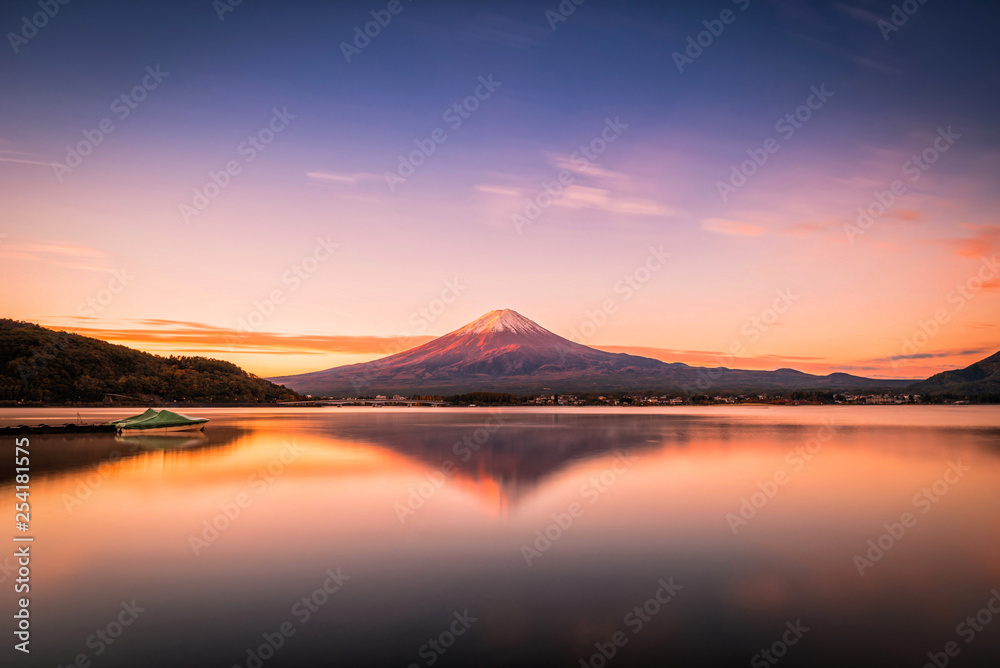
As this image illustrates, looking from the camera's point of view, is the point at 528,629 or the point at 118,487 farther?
the point at 118,487

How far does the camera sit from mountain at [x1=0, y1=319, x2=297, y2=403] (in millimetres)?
88188

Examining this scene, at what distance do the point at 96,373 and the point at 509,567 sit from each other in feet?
373

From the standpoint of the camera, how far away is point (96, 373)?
99.3 meters

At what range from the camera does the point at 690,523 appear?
11.1m

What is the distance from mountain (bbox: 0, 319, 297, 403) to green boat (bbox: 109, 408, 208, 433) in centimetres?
7177

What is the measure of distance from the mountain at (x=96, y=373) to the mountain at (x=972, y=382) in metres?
166

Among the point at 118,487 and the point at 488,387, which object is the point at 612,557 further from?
the point at 488,387

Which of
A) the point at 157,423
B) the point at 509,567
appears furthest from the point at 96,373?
the point at 509,567

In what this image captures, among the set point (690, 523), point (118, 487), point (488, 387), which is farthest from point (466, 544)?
point (488, 387)

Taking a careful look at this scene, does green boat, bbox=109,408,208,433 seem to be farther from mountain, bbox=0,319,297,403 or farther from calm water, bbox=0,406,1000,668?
mountain, bbox=0,319,297,403

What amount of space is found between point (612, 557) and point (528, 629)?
10.2ft

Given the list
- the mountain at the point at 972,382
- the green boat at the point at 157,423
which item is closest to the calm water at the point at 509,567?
the green boat at the point at 157,423

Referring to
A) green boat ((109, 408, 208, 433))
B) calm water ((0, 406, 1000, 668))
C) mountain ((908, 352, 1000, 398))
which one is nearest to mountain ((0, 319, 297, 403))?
green boat ((109, 408, 208, 433))

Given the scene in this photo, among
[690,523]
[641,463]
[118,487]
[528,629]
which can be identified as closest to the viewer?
[528,629]
